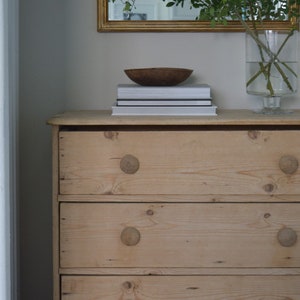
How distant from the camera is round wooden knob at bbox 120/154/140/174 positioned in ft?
5.53

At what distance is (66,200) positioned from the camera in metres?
1.70

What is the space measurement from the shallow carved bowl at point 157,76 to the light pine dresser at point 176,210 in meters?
0.18

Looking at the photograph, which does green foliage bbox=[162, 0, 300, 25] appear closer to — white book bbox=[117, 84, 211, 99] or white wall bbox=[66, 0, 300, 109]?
white wall bbox=[66, 0, 300, 109]

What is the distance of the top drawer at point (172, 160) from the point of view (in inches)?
66.4

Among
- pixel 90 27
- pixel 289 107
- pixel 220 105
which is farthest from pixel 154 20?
pixel 289 107

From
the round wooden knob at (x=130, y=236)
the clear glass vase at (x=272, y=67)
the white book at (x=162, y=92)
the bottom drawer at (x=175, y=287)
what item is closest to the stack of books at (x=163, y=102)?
the white book at (x=162, y=92)

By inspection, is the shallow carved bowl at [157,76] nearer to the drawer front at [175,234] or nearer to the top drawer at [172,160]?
the top drawer at [172,160]

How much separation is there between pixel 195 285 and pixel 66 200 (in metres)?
0.43

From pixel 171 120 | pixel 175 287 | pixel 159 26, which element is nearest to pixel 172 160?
pixel 171 120

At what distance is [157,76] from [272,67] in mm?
363

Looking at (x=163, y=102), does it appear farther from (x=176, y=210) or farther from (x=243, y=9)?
(x=243, y=9)

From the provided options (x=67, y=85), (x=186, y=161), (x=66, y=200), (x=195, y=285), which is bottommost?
(x=195, y=285)

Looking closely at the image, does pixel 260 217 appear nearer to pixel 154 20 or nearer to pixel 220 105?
pixel 220 105

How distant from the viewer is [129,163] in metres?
1.68
